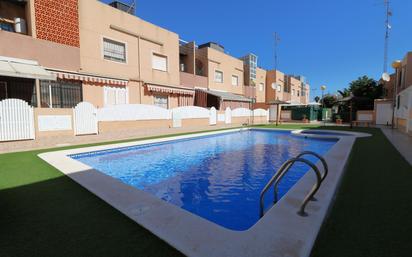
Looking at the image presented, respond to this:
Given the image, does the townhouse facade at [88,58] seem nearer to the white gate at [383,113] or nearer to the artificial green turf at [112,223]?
the artificial green turf at [112,223]

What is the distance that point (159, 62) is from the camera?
2406 cm

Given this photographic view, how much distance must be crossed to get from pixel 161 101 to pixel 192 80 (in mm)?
6684

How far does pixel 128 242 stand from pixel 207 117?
907 inches

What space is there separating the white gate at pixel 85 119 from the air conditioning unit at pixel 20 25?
7.15 metres

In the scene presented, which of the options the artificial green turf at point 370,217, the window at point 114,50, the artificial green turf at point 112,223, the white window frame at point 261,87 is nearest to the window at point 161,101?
the window at point 114,50

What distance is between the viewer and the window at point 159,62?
23461 millimetres

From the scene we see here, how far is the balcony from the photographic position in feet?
89.1

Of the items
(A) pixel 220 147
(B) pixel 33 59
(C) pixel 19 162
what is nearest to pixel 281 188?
(A) pixel 220 147

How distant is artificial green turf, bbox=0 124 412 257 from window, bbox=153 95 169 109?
17.3m

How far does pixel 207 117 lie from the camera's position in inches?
1027

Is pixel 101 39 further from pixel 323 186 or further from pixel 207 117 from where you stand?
pixel 323 186

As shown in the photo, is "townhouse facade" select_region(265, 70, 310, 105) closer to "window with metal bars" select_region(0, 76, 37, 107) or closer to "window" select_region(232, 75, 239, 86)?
"window" select_region(232, 75, 239, 86)

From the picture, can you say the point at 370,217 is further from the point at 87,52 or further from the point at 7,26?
the point at 7,26

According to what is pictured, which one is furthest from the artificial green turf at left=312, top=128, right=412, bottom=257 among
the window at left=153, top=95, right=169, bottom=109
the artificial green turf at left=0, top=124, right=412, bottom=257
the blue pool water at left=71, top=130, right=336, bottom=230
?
the window at left=153, top=95, right=169, bottom=109
